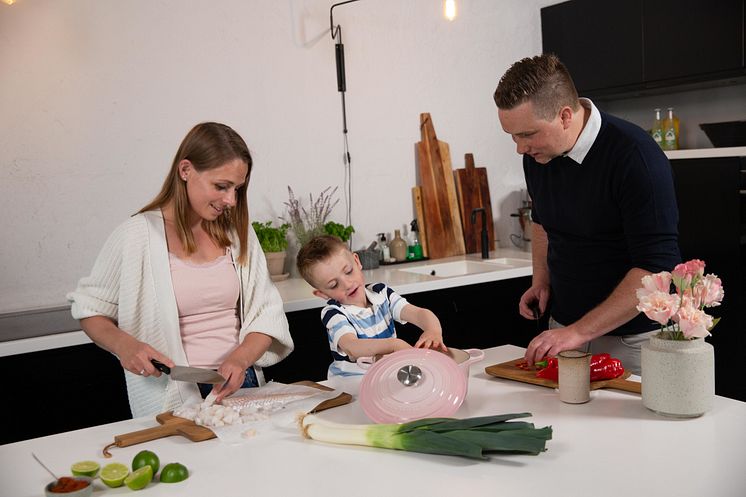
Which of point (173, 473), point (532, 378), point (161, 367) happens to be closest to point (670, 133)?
point (532, 378)

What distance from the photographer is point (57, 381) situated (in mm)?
2768

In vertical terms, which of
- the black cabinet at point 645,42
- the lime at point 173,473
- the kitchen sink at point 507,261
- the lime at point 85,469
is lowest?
the lime at point 173,473

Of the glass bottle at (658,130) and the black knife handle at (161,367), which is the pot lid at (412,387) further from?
the glass bottle at (658,130)

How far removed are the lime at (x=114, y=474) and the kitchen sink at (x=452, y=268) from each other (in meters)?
2.58

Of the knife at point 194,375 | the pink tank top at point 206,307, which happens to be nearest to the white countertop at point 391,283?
the pink tank top at point 206,307

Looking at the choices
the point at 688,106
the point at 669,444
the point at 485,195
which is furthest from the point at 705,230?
the point at 669,444

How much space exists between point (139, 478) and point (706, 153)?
3.42 metres

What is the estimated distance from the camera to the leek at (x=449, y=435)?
1486 mm

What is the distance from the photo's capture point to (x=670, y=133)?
4.32 m

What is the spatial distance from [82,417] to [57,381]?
16 centimetres

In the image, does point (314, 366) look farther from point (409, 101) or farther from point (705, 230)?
point (705, 230)

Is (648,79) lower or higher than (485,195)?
higher

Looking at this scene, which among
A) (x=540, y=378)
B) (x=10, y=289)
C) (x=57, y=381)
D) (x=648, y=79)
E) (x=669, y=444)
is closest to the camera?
(x=669, y=444)

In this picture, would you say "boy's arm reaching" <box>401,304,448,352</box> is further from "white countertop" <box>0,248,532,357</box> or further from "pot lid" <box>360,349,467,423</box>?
"white countertop" <box>0,248,532,357</box>
